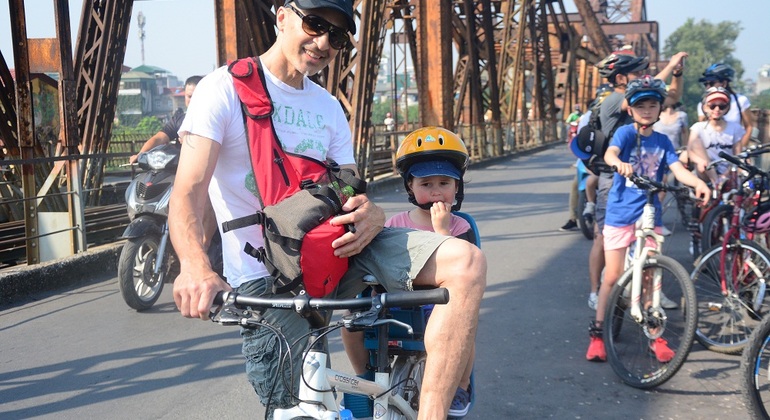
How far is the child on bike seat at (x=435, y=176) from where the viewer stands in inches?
136

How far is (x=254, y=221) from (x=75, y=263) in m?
5.95

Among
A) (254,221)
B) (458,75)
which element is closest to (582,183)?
(254,221)

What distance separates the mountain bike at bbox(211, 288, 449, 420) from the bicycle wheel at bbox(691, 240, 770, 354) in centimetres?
335

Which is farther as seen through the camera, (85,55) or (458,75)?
(458,75)

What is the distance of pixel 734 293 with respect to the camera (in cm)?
527

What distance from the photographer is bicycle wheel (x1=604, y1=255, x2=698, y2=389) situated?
15.0 feet

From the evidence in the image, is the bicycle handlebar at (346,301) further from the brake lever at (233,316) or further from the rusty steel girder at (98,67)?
the rusty steel girder at (98,67)

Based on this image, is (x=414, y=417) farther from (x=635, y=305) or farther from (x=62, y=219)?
(x=62, y=219)

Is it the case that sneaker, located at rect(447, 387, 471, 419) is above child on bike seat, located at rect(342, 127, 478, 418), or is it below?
below

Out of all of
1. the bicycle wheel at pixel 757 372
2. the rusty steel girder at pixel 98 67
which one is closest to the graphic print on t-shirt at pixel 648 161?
the bicycle wheel at pixel 757 372

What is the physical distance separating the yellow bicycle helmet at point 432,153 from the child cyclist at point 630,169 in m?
1.78

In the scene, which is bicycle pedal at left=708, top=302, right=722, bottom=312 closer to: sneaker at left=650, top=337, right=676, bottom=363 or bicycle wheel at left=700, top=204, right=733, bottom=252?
sneaker at left=650, top=337, right=676, bottom=363

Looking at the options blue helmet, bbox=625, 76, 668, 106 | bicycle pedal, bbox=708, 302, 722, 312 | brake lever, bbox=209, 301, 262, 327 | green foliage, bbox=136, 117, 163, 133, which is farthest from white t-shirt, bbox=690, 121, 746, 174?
green foliage, bbox=136, 117, 163, 133

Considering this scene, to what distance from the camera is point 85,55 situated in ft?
34.6
